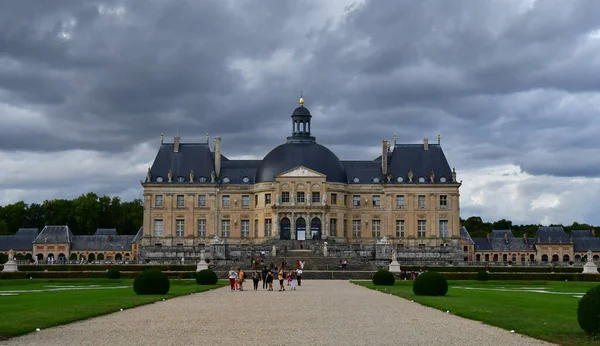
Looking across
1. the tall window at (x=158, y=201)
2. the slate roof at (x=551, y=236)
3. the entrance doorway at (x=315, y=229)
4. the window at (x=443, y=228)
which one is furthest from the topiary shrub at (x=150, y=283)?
the slate roof at (x=551, y=236)

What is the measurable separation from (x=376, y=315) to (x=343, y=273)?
119 ft

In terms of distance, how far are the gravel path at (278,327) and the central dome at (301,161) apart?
178 feet

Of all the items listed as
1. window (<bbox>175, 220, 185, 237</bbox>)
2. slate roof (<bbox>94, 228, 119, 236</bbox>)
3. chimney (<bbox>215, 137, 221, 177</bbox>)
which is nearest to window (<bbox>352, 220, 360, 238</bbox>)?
chimney (<bbox>215, 137, 221, 177</bbox>)

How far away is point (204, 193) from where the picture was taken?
85938 mm

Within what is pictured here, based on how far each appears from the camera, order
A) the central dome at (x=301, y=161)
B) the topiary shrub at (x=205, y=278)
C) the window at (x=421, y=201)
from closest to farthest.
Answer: the topiary shrub at (x=205, y=278), the central dome at (x=301, y=161), the window at (x=421, y=201)

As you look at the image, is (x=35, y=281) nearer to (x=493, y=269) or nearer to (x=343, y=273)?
(x=343, y=273)

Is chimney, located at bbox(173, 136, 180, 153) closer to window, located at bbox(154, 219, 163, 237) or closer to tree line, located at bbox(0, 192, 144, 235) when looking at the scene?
window, located at bbox(154, 219, 163, 237)

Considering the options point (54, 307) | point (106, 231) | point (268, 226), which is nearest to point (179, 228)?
point (268, 226)

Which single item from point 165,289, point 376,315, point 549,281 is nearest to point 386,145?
point 549,281

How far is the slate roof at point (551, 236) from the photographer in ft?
349

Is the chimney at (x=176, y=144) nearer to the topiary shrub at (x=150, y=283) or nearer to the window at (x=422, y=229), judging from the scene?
the window at (x=422, y=229)

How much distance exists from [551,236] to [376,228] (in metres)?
31.5

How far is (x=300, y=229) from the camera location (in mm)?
83062

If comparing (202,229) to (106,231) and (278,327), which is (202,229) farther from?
(278,327)
